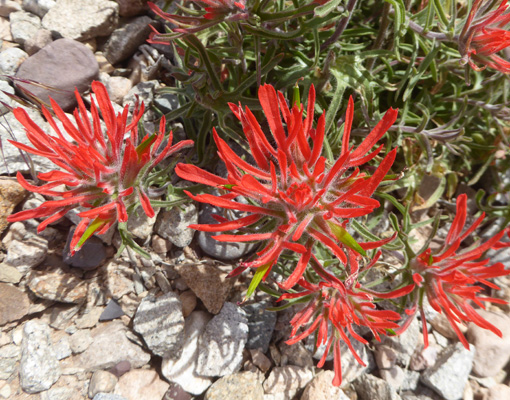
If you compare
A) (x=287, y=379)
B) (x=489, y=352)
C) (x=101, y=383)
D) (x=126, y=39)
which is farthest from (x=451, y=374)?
(x=126, y=39)

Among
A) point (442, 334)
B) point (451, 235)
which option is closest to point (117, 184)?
point (451, 235)

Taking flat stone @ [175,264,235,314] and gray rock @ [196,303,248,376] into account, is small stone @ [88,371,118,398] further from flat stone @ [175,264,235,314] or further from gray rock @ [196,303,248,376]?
flat stone @ [175,264,235,314]

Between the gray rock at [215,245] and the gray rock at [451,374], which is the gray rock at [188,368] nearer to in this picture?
the gray rock at [215,245]

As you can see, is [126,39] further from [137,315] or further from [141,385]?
[141,385]

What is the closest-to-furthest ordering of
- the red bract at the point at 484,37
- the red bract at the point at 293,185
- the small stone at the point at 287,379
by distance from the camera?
the red bract at the point at 293,185, the red bract at the point at 484,37, the small stone at the point at 287,379

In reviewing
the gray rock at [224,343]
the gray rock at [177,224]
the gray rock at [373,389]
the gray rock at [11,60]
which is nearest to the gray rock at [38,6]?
the gray rock at [11,60]

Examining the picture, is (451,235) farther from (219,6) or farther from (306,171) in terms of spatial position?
(219,6)
